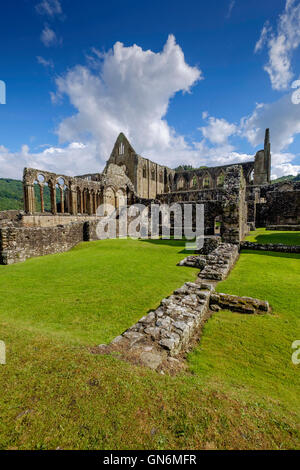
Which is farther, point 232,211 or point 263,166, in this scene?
point 263,166

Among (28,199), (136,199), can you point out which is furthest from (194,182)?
(28,199)

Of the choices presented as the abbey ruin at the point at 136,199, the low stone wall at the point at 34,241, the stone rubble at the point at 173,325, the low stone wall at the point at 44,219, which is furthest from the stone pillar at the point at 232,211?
the low stone wall at the point at 44,219

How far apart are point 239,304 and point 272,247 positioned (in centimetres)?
710

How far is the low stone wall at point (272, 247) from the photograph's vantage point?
997 cm

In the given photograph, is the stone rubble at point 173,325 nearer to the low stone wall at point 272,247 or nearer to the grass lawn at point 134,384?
the grass lawn at point 134,384

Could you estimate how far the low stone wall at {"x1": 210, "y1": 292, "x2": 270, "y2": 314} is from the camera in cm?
474

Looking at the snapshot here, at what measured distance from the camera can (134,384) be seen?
2.51m

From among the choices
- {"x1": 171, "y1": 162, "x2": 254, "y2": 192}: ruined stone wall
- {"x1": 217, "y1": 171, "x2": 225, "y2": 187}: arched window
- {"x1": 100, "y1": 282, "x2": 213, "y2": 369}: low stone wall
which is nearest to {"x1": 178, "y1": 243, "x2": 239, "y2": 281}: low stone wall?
{"x1": 100, "y1": 282, "x2": 213, "y2": 369}: low stone wall

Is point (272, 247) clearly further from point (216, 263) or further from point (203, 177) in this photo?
point (203, 177)

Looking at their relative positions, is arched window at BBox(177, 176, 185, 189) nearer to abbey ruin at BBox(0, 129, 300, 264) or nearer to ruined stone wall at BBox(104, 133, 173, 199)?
abbey ruin at BBox(0, 129, 300, 264)

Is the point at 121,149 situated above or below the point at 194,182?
above

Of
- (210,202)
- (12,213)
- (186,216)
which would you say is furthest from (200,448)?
(12,213)
